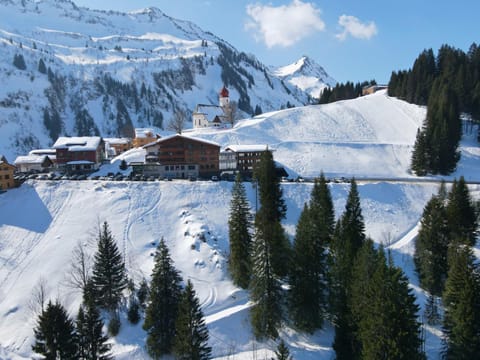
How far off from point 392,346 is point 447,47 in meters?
108

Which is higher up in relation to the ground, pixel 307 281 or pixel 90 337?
pixel 307 281

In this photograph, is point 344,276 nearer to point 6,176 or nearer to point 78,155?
point 6,176

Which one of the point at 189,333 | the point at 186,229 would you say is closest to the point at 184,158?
the point at 186,229

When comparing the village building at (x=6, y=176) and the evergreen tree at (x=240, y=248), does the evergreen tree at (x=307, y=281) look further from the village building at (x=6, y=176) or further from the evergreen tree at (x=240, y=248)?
the village building at (x=6, y=176)

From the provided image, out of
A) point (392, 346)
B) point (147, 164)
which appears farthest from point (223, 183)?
point (392, 346)

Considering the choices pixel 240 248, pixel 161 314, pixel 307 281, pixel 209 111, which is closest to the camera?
pixel 161 314

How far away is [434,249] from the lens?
36312 mm

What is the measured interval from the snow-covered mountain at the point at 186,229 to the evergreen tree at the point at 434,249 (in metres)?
2.19

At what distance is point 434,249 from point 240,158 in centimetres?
3813

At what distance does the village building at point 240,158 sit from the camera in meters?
64.1

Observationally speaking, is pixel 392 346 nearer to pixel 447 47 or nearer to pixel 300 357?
pixel 300 357

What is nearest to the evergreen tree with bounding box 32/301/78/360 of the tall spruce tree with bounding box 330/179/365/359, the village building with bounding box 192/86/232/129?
the tall spruce tree with bounding box 330/179/365/359

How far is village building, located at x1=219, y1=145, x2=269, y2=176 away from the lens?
64.1 m

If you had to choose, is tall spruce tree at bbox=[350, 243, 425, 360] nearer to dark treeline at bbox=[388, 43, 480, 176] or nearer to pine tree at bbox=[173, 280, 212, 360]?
pine tree at bbox=[173, 280, 212, 360]
